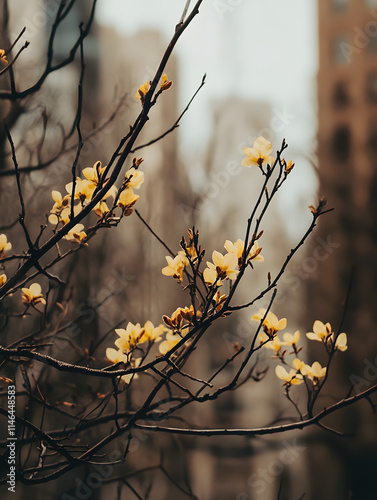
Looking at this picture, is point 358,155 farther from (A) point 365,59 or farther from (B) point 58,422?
(B) point 58,422

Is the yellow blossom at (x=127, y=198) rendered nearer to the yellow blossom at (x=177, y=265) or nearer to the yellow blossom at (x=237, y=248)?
the yellow blossom at (x=177, y=265)

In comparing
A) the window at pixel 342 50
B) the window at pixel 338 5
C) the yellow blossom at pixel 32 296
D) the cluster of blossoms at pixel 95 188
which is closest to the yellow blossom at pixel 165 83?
the cluster of blossoms at pixel 95 188

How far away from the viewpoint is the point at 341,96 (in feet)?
65.9

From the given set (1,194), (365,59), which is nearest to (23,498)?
(1,194)

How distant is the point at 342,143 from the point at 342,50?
18.9 ft

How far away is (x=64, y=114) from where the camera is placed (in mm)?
5379

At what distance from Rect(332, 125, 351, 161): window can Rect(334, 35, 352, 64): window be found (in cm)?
340

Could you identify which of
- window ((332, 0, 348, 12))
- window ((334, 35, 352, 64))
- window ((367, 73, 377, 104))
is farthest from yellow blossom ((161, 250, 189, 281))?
window ((332, 0, 348, 12))

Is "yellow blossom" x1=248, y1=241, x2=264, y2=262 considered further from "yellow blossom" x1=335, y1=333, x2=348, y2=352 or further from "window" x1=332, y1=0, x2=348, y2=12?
"window" x1=332, y1=0, x2=348, y2=12

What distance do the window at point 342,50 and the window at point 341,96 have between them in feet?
3.13

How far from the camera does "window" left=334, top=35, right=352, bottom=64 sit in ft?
65.1

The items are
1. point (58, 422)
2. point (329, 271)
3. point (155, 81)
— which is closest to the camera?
point (155, 81)

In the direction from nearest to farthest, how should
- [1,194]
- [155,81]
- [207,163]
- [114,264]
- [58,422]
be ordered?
1. [155,81]
2. [1,194]
3. [58,422]
4. [114,264]
5. [207,163]

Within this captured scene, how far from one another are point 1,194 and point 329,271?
1111 centimetres
